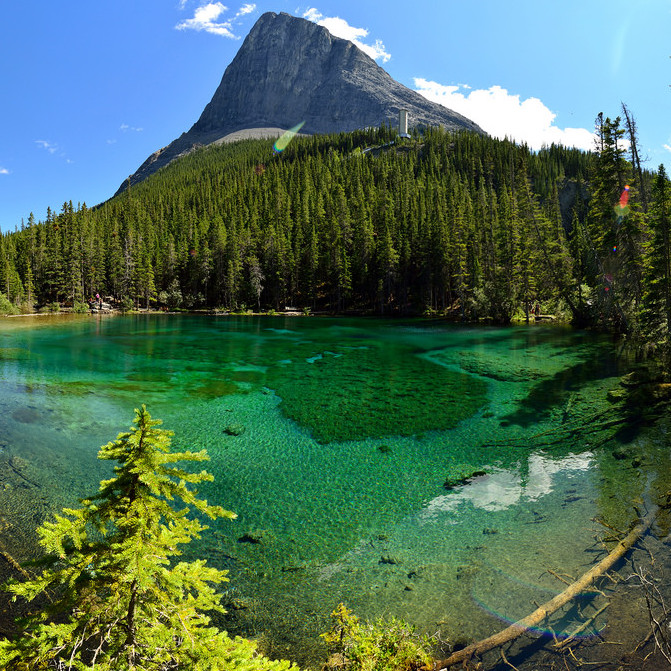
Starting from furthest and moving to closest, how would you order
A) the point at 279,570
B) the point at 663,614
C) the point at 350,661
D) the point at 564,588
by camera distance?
1. the point at 279,570
2. the point at 564,588
3. the point at 663,614
4. the point at 350,661

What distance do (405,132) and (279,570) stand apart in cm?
19677

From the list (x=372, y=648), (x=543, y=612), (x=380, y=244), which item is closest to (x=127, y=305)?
(x=380, y=244)

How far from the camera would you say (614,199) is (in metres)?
28.4

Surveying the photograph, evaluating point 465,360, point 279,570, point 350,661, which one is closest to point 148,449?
point 350,661

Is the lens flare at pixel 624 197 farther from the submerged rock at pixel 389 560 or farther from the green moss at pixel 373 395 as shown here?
the submerged rock at pixel 389 560

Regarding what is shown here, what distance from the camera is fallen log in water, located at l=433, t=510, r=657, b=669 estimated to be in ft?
17.0

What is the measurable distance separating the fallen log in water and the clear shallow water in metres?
0.30

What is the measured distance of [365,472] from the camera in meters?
11.3

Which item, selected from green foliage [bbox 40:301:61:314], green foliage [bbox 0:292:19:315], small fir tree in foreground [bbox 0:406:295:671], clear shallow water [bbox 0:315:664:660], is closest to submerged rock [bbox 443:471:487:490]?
clear shallow water [bbox 0:315:664:660]

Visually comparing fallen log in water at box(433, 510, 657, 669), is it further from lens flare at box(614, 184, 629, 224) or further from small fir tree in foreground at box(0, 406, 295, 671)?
lens flare at box(614, 184, 629, 224)

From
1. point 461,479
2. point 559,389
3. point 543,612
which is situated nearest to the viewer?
point 543,612

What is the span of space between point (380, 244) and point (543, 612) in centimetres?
7595

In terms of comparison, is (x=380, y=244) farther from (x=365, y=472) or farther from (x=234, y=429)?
(x=365, y=472)

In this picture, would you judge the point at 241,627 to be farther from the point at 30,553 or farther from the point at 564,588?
the point at 564,588
